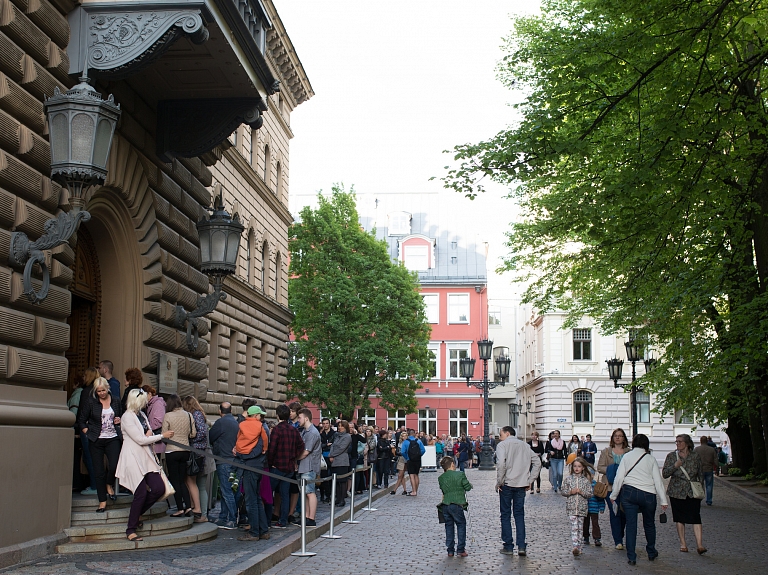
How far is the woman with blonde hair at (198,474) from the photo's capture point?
43.9 feet

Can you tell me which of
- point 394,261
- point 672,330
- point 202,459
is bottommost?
point 202,459

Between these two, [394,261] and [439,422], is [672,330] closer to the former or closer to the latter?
[394,261]

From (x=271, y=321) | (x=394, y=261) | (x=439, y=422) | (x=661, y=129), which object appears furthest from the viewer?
(x=439, y=422)

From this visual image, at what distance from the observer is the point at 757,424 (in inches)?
1136

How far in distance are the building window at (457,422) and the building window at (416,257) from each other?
11771 millimetres

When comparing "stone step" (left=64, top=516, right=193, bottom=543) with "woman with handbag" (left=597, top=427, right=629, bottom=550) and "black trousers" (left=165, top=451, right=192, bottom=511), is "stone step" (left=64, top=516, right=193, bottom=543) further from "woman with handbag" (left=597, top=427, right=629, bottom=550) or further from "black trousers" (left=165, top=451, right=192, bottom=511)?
"woman with handbag" (left=597, top=427, right=629, bottom=550)

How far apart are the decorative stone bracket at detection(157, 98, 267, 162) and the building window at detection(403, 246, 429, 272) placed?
60.4 m

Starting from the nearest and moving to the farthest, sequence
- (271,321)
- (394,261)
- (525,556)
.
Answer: (525,556) → (271,321) → (394,261)

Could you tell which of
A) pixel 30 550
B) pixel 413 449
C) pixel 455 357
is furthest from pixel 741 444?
pixel 455 357

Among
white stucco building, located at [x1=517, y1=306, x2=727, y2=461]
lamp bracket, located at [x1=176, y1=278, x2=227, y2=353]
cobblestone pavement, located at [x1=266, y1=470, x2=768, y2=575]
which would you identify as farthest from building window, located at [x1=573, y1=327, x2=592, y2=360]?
lamp bracket, located at [x1=176, y1=278, x2=227, y2=353]

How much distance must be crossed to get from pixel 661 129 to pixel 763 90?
16.4ft

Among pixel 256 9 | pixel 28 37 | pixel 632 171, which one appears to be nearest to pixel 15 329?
pixel 28 37

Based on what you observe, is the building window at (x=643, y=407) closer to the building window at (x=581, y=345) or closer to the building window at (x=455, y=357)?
the building window at (x=581, y=345)

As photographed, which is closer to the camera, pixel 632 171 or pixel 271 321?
pixel 632 171
